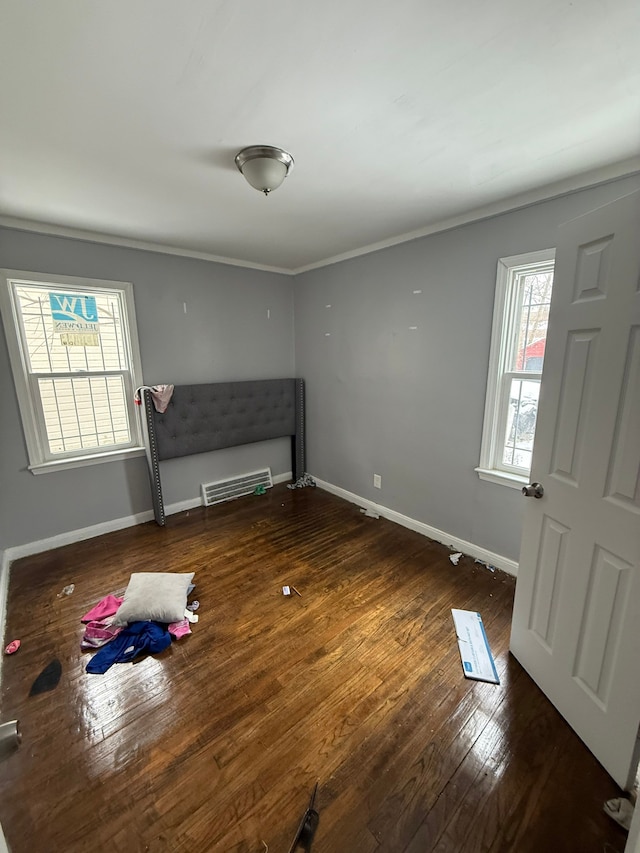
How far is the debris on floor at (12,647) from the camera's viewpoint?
6.01 feet

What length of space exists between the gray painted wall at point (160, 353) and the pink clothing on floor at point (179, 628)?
1484mm

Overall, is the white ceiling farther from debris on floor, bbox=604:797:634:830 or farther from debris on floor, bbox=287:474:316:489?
debris on floor, bbox=287:474:316:489

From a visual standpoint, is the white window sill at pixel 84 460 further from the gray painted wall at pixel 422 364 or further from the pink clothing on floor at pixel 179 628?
the gray painted wall at pixel 422 364

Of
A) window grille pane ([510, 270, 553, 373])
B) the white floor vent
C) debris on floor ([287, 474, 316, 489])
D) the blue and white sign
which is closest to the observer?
window grille pane ([510, 270, 553, 373])

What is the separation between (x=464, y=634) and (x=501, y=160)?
244cm

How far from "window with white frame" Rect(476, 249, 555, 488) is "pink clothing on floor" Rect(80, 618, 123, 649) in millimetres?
2495

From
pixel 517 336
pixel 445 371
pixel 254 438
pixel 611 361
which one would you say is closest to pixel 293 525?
pixel 254 438

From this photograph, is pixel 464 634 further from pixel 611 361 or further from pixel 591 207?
Answer: pixel 591 207

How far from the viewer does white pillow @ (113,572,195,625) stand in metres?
2.00

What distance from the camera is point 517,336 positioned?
2.30m

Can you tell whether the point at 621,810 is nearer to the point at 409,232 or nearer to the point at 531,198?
the point at 531,198

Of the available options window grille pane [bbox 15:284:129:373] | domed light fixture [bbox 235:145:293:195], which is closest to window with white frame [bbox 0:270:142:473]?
window grille pane [bbox 15:284:129:373]

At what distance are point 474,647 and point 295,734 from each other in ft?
3.26

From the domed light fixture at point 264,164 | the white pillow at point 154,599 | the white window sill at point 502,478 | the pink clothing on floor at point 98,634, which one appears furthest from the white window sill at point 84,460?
the white window sill at point 502,478
